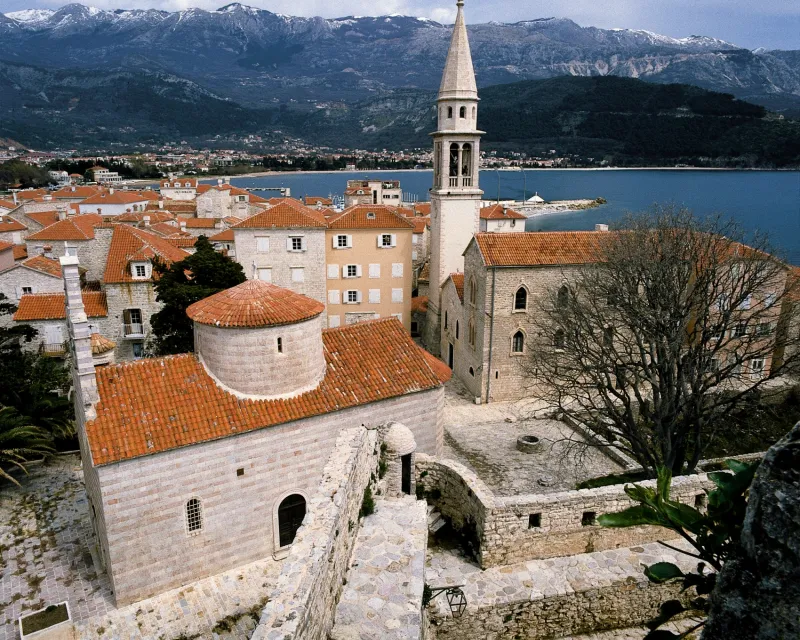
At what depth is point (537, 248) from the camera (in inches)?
1014

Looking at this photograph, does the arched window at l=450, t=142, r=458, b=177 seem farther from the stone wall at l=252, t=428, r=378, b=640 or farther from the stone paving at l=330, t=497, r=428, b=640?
the stone paving at l=330, t=497, r=428, b=640

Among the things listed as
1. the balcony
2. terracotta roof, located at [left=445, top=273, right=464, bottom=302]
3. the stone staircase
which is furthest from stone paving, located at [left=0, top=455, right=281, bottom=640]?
terracotta roof, located at [left=445, top=273, right=464, bottom=302]

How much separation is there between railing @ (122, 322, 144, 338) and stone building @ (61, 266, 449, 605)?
1804 cm

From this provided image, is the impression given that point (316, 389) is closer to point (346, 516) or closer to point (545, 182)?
point (346, 516)

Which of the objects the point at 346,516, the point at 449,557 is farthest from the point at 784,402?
the point at 346,516

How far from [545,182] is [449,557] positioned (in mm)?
193937

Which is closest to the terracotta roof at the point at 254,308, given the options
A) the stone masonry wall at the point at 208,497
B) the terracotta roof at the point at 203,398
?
the terracotta roof at the point at 203,398

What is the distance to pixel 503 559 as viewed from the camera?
1217 centimetres

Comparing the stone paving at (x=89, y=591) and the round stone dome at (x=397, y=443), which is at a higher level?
the round stone dome at (x=397, y=443)

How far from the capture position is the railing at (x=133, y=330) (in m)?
31.5

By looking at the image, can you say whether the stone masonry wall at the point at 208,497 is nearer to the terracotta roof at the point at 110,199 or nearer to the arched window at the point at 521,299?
the arched window at the point at 521,299

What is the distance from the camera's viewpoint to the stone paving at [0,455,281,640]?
497 inches

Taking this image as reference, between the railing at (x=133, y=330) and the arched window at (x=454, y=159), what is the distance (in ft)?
61.6

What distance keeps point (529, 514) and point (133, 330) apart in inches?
1033
